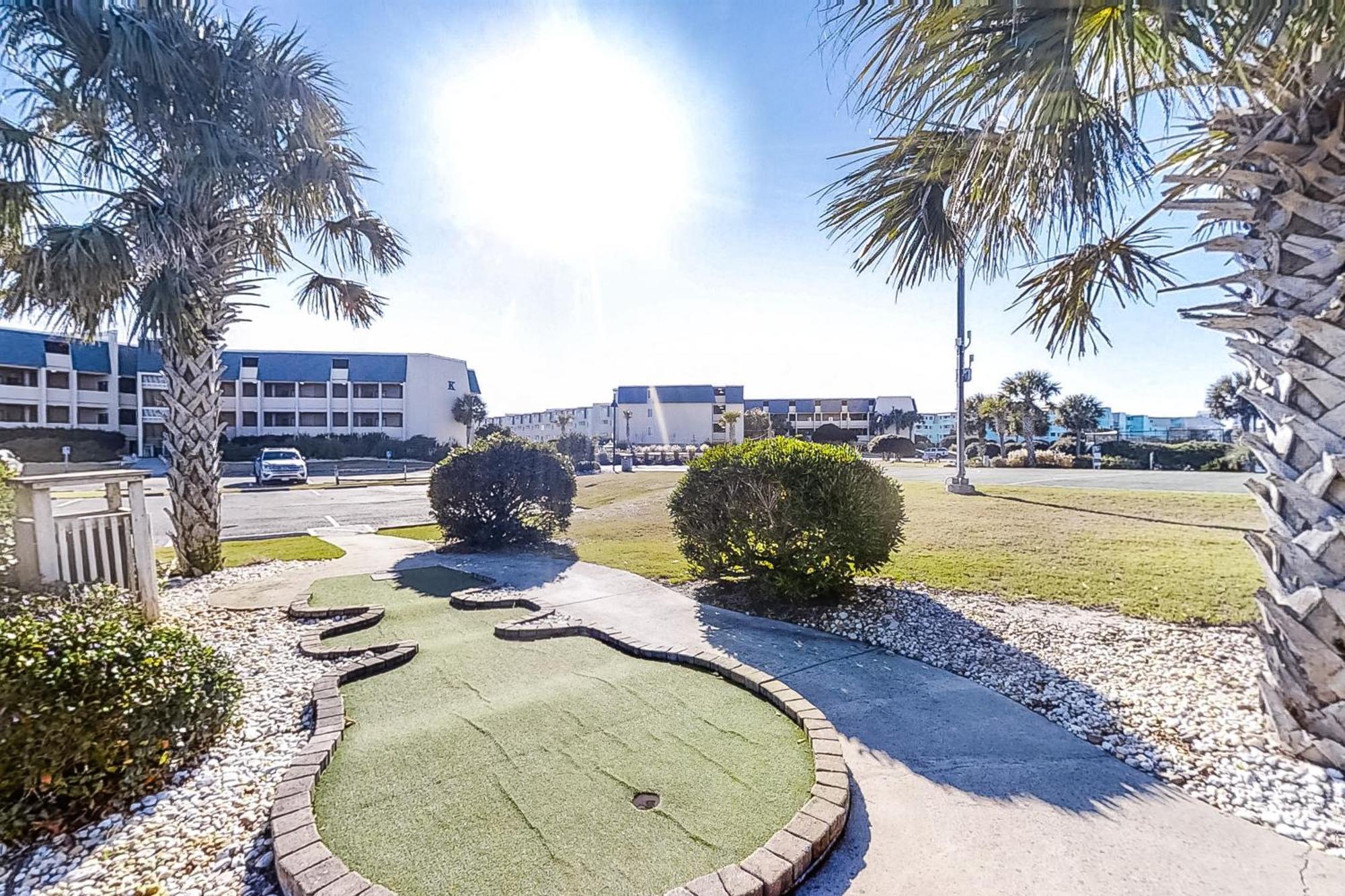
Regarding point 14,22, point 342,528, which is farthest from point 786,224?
point 342,528

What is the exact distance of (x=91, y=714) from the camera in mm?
2627

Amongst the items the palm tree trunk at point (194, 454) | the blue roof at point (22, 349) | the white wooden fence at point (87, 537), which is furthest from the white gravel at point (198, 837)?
the blue roof at point (22, 349)

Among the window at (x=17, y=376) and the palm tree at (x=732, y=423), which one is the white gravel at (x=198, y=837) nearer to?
the window at (x=17, y=376)

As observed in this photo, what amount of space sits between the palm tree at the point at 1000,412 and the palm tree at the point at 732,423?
70.5 ft

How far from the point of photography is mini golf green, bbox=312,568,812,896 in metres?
2.30

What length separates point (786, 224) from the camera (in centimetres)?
842

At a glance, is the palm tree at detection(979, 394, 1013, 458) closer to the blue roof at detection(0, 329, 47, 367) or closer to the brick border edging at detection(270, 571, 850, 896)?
the brick border edging at detection(270, 571, 850, 896)

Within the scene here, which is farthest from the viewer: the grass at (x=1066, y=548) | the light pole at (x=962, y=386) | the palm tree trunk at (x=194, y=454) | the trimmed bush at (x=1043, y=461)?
the trimmed bush at (x=1043, y=461)

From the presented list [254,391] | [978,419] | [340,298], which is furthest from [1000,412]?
[254,391]

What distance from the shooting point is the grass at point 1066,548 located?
21.4 feet

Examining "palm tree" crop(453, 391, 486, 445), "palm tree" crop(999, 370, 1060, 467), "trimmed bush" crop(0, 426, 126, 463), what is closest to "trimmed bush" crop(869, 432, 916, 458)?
"palm tree" crop(999, 370, 1060, 467)

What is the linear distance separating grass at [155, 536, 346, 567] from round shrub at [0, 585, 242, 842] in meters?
6.40

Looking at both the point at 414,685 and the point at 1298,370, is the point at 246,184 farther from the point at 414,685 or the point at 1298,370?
the point at 1298,370

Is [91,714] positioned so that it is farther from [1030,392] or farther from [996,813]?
[1030,392]
